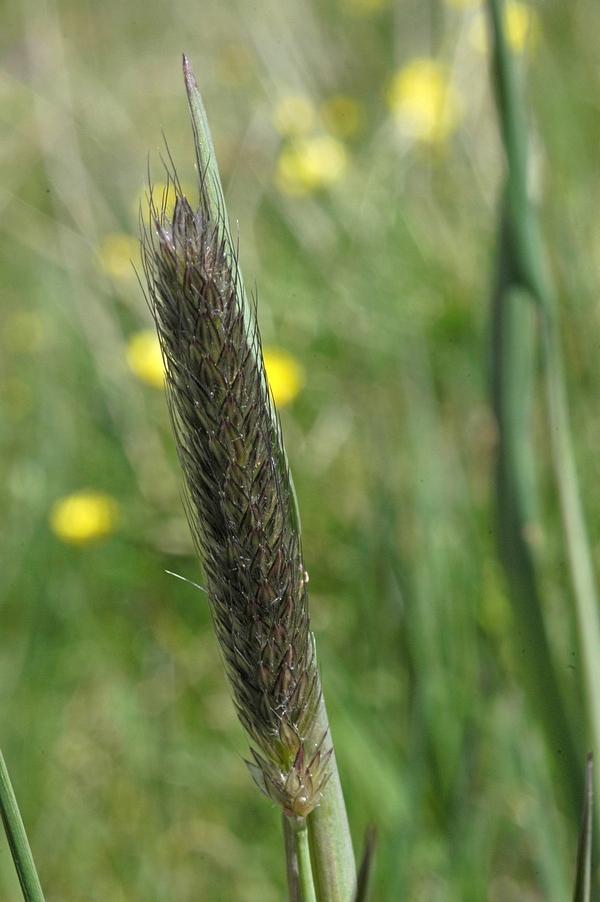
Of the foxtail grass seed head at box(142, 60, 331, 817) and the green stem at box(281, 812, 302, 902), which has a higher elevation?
the foxtail grass seed head at box(142, 60, 331, 817)

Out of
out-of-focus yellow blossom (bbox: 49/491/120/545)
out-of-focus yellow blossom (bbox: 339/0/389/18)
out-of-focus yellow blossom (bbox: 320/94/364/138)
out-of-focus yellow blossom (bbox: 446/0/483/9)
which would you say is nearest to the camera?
out-of-focus yellow blossom (bbox: 49/491/120/545)

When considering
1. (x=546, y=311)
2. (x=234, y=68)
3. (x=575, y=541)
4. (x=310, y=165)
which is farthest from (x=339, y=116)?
(x=575, y=541)

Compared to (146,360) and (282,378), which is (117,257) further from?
(282,378)

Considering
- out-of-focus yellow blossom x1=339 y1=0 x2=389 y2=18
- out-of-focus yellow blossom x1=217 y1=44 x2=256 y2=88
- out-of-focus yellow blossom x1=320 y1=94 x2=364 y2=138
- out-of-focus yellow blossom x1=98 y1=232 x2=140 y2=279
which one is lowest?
out-of-focus yellow blossom x1=98 y1=232 x2=140 y2=279

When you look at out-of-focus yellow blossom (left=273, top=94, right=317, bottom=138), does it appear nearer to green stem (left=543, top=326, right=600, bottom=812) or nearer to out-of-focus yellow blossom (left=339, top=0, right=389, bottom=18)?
out-of-focus yellow blossom (left=339, top=0, right=389, bottom=18)

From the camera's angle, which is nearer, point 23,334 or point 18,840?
point 18,840

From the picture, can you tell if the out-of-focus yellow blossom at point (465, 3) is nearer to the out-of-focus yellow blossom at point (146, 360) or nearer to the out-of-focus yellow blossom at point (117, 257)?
the out-of-focus yellow blossom at point (117, 257)

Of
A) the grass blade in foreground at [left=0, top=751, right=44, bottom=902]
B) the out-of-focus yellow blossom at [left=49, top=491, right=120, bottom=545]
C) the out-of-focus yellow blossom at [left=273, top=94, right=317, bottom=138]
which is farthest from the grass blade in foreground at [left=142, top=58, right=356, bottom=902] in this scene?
the out-of-focus yellow blossom at [left=273, top=94, right=317, bottom=138]
